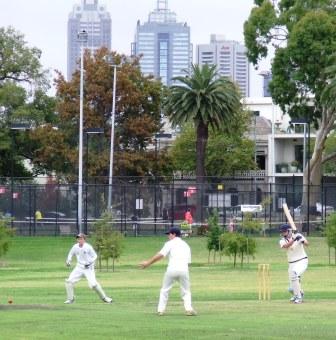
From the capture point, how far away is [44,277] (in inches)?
1833

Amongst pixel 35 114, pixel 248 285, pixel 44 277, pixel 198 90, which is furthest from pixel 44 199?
pixel 248 285

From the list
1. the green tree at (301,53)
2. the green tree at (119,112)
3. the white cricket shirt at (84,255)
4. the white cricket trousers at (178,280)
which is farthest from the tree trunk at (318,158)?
the white cricket trousers at (178,280)

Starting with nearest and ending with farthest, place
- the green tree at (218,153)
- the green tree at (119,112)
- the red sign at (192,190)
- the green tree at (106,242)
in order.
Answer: the green tree at (106,242)
the red sign at (192,190)
the green tree at (119,112)
the green tree at (218,153)

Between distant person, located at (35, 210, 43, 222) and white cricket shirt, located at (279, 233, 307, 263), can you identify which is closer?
white cricket shirt, located at (279, 233, 307, 263)

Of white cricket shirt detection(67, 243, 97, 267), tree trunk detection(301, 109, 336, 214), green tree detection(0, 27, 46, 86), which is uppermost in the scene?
green tree detection(0, 27, 46, 86)

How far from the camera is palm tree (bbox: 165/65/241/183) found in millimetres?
84688

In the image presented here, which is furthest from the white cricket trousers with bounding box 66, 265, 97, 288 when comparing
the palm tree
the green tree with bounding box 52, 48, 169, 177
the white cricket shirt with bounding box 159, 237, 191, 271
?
the green tree with bounding box 52, 48, 169, 177

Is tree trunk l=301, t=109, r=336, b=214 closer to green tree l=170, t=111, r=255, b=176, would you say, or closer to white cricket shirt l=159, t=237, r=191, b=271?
green tree l=170, t=111, r=255, b=176

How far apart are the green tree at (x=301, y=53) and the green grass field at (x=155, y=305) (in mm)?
28698

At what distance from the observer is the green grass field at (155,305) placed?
2162 cm

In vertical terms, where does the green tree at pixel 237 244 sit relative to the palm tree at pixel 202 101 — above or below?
below

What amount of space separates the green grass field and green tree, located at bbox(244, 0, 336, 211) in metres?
28.7

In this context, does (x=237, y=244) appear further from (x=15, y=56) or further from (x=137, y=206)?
(x=15, y=56)

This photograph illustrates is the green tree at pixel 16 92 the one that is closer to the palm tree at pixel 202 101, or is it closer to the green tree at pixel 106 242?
the palm tree at pixel 202 101
